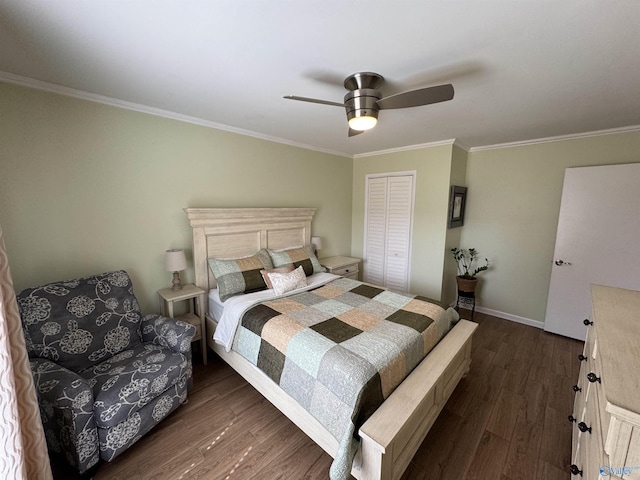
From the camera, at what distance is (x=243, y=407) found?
2.00 m

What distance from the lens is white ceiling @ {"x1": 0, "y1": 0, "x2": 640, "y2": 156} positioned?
108cm

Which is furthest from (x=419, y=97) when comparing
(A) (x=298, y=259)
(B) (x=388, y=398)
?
(A) (x=298, y=259)

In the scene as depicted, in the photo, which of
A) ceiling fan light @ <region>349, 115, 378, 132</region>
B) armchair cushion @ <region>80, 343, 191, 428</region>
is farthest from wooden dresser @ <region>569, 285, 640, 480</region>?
armchair cushion @ <region>80, 343, 191, 428</region>

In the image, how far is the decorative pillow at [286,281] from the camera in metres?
2.46

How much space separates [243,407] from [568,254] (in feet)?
12.2

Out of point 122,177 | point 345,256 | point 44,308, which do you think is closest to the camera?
point 44,308

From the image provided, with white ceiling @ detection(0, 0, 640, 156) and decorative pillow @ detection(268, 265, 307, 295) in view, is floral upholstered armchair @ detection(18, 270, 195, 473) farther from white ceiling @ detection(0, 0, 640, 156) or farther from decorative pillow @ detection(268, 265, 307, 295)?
white ceiling @ detection(0, 0, 640, 156)

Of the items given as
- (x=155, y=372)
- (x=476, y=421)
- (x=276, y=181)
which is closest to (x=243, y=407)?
(x=155, y=372)

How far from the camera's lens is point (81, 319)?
174 cm

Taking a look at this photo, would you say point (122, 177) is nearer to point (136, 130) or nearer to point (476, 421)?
point (136, 130)

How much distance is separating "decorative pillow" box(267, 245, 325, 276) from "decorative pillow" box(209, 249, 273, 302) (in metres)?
0.24

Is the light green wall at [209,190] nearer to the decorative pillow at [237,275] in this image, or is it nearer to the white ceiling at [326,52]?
the white ceiling at [326,52]

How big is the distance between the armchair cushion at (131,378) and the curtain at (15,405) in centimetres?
31

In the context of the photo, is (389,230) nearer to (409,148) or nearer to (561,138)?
(409,148)
